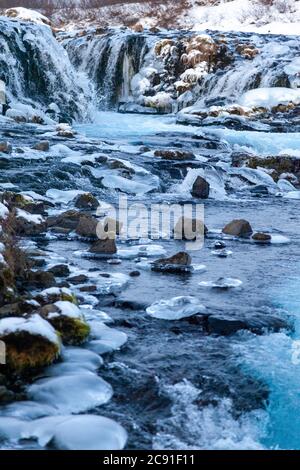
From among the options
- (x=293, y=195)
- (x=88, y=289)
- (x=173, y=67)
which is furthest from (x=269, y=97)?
(x=88, y=289)

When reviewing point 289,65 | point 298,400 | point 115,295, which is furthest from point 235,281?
point 289,65

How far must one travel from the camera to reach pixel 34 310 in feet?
13.4

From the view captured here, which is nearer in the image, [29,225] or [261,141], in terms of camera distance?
[29,225]

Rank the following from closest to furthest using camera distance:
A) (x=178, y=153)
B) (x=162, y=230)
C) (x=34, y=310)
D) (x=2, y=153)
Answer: (x=34, y=310) → (x=162, y=230) → (x=2, y=153) → (x=178, y=153)

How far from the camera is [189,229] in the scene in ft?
24.8

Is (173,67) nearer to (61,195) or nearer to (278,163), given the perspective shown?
(278,163)

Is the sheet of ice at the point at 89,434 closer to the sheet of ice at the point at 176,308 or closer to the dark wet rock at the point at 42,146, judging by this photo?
the sheet of ice at the point at 176,308

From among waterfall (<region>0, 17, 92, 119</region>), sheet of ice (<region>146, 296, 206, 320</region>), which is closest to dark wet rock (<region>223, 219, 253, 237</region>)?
sheet of ice (<region>146, 296, 206, 320</region>)

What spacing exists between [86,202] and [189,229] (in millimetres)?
2048

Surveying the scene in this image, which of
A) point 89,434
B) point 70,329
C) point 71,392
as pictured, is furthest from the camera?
point 70,329

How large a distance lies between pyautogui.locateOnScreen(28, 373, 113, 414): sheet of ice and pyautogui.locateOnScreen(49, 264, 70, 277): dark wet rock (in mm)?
2082

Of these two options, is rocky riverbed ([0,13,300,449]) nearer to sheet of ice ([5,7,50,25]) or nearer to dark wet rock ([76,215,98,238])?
dark wet rock ([76,215,98,238])

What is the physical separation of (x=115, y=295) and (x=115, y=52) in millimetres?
22908
